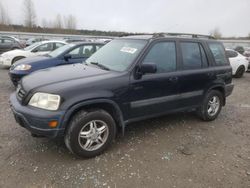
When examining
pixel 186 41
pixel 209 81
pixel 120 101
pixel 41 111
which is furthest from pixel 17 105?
pixel 209 81

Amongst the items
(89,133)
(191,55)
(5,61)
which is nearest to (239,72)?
(191,55)

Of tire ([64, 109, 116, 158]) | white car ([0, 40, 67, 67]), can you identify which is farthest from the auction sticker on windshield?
white car ([0, 40, 67, 67])

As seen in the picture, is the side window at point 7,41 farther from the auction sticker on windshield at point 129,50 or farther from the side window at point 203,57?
the side window at point 203,57

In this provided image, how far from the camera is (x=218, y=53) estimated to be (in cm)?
482

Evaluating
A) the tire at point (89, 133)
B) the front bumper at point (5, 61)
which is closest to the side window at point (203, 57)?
the tire at point (89, 133)

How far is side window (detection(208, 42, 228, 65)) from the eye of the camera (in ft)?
15.3

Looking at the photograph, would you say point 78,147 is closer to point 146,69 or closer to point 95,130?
point 95,130

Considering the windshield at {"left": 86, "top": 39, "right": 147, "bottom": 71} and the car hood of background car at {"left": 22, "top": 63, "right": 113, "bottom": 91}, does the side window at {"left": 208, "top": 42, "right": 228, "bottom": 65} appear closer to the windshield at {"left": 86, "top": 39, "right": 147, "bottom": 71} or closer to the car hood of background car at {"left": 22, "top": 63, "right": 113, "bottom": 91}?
the windshield at {"left": 86, "top": 39, "right": 147, "bottom": 71}

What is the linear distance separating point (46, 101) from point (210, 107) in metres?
3.50

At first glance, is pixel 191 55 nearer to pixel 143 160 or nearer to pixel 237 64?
pixel 143 160

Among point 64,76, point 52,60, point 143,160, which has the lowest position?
point 143,160

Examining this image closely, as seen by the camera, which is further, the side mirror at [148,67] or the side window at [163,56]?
the side window at [163,56]

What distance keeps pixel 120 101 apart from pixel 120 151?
2.67ft

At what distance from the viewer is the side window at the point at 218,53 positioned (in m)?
4.67
